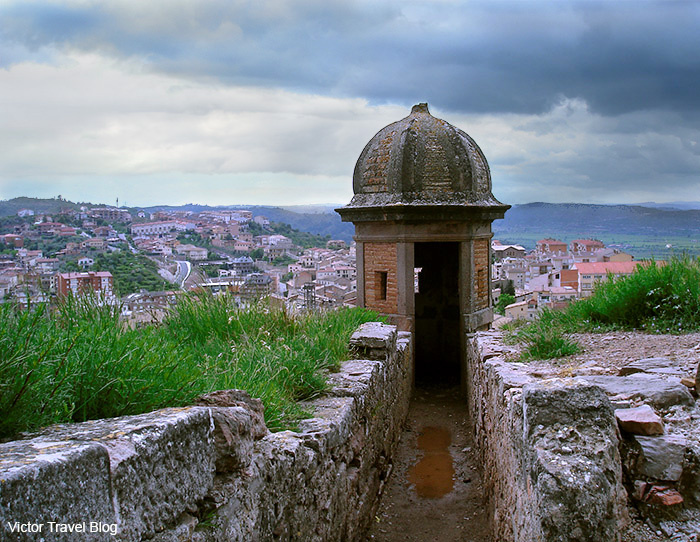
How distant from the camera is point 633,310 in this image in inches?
278

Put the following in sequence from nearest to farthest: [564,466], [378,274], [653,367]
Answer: [564,466], [653,367], [378,274]

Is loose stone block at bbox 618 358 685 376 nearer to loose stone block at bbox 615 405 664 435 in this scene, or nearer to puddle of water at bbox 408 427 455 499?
loose stone block at bbox 615 405 664 435

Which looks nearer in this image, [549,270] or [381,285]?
[381,285]

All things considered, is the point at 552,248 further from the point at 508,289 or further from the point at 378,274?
the point at 378,274

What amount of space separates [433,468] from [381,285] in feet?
14.5

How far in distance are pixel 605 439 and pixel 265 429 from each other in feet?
5.68

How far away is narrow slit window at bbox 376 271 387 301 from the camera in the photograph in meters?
11.0

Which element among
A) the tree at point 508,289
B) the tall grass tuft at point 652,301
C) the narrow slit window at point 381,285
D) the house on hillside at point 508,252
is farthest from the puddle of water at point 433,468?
the house on hillside at point 508,252

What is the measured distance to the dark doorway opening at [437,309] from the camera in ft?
41.8

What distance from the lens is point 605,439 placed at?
119 inches

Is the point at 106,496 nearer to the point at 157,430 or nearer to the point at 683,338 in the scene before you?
the point at 157,430

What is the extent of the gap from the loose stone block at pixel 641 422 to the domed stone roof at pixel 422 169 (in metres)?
7.13

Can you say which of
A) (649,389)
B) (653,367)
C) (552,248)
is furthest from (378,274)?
(552,248)

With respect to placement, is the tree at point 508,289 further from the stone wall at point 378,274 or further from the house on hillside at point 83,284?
the house on hillside at point 83,284
